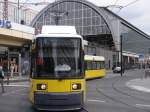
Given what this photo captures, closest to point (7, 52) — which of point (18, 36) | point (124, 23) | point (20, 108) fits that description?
point (18, 36)

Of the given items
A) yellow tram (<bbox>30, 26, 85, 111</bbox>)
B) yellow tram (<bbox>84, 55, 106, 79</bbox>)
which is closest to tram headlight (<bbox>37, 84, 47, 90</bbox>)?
yellow tram (<bbox>30, 26, 85, 111</bbox>)

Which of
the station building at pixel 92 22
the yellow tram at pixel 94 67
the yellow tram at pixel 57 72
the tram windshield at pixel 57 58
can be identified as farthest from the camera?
the station building at pixel 92 22

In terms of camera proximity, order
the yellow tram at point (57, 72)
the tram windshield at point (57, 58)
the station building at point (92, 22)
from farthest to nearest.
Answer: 1. the station building at point (92, 22)
2. the tram windshield at point (57, 58)
3. the yellow tram at point (57, 72)

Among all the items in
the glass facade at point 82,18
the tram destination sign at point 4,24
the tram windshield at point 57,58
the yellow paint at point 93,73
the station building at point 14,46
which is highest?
the glass facade at point 82,18

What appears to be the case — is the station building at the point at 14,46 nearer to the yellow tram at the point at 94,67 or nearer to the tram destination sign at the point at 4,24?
the tram destination sign at the point at 4,24

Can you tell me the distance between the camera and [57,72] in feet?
50.4

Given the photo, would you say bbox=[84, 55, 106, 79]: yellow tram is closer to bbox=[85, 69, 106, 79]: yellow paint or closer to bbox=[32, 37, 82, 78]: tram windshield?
bbox=[85, 69, 106, 79]: yellow paint

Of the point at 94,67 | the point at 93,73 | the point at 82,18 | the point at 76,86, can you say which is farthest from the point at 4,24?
the point at 82,18

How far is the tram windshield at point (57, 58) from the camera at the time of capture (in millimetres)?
15383

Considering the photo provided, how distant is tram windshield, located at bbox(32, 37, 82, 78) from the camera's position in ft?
50.5

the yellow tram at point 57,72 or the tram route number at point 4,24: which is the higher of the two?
the tram route number at point 4,24

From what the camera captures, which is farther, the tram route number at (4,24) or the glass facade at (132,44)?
the glass facade at (132,44)

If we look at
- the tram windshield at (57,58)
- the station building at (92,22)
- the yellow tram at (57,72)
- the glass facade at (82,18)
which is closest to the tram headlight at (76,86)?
the yellow tram at (57,72)

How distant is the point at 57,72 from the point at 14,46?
47615 millimetres
